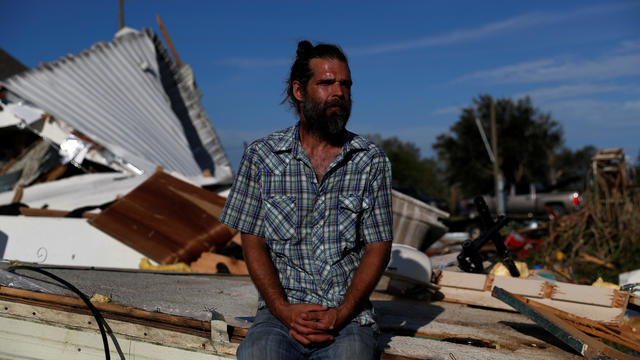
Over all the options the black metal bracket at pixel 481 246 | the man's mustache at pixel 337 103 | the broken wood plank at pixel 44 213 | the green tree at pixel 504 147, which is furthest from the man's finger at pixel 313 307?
the green tree at pixel 504 147

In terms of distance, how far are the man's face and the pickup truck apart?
20.2 metres

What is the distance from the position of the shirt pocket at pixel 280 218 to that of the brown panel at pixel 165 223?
369cm

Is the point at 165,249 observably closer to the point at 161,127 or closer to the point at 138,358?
the point at 138,358

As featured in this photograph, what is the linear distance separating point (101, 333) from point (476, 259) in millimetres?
3120

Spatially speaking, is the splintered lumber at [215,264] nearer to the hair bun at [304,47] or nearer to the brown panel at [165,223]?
the brown panel at [165,223]

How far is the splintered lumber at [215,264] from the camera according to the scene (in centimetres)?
594

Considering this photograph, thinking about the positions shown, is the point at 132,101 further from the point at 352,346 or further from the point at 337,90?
the point at 352,346

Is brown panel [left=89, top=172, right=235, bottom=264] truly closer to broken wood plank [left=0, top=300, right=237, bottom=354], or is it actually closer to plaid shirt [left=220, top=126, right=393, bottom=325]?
broken wood plank [left=0, top=300, right=237, bottom=354]

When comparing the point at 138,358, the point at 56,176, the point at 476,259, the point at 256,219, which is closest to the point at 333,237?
the point at 256,219

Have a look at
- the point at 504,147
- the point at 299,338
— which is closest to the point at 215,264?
the point at 299,338

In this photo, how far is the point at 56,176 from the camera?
30.4 ft

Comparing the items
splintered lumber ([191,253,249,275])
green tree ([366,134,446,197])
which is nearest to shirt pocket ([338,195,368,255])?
splintered lumber ([191,253,249,275])

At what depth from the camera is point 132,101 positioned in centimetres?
1242

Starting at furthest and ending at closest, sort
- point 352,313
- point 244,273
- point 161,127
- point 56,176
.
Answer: point 161,127
point 56,176
point 244,273
point 352,313
